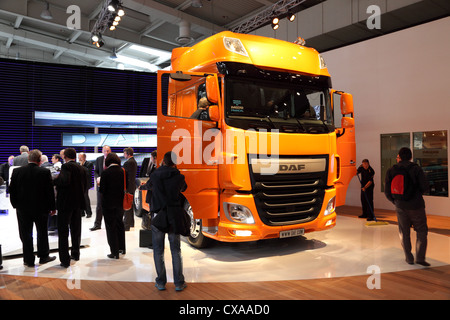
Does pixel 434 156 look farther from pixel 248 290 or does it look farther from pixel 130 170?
pixel 130 170

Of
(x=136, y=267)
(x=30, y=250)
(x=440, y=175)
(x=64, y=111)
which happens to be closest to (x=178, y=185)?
(x=136, y=267)

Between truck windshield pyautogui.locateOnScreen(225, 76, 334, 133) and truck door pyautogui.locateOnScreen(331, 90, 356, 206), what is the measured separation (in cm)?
34

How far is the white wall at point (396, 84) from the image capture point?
8.23 m

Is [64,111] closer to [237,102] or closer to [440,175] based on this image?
[237,102]

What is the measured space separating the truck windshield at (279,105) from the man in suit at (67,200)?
2088 mm

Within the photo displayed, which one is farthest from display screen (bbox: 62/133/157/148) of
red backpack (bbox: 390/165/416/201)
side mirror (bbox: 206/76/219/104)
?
red backpack (bbox: 390/165/416/201)

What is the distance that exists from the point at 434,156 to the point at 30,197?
27.8 ft

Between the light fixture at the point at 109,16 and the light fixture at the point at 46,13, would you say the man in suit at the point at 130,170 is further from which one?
the light fixture at the point at 46,13

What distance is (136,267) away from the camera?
14.6 feet

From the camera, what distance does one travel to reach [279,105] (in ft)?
16.0

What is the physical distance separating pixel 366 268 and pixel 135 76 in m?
9.36

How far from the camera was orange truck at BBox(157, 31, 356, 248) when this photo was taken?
14.8 ft

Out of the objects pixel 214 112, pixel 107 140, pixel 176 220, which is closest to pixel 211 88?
pixel 214 112

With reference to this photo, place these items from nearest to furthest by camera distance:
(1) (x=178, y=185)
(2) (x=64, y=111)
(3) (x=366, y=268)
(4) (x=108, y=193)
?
(1) (x=178, y=185), (3) (x=366, y=268), (4) (x=108, y=193), (2) (x=64, y=111)
